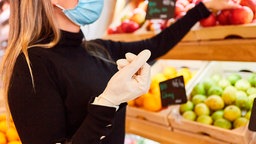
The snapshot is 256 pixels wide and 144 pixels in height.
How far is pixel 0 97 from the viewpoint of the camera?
5.95ft

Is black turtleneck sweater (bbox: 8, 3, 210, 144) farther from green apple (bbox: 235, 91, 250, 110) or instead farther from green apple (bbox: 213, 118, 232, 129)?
green apple (bbox: 235, 91, 250, 110)

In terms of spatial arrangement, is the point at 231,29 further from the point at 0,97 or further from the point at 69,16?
the point at 0,97

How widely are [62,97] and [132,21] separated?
104 cm

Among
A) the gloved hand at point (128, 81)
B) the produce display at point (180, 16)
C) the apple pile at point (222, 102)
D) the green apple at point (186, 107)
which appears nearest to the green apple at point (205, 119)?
the apple pile at point (222, 102)

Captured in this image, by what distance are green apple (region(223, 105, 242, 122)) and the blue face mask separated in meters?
0.80

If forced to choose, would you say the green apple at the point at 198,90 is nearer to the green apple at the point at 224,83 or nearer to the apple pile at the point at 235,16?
the green apple at the point at 224,83

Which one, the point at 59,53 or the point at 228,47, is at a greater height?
the point at 59,53

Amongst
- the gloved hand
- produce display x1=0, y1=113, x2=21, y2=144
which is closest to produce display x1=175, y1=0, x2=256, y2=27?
the gloved hand

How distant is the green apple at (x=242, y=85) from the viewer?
1628 millimetres

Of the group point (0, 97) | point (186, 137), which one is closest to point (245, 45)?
point (186, 137)

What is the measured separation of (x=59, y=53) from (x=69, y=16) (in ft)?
0.47

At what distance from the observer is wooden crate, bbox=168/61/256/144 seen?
4.37ft

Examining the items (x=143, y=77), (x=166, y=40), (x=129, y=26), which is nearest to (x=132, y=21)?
(x=129, y=26)

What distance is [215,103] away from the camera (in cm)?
159
